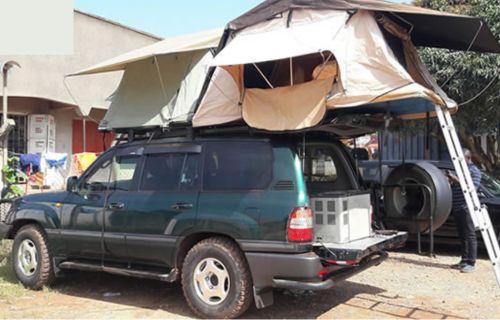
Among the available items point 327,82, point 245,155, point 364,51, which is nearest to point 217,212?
point 245,155

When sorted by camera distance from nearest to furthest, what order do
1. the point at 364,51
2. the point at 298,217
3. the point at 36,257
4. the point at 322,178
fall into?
the point at 298,217 < the point at 364,51 < the point at 322,178 < the point at 36,257

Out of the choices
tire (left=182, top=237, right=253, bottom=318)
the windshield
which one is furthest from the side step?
the windshield

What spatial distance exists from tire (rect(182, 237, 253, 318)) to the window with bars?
1311cm

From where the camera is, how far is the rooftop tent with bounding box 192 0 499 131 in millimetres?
5289

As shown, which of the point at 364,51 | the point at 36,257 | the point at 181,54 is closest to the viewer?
the point at 364,51

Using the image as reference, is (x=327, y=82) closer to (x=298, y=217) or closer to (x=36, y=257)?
(x=298, y=217)

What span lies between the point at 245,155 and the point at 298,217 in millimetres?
958

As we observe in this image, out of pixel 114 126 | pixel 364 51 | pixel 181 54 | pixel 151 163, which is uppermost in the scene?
pixel 181 54

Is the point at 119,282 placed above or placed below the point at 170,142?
below

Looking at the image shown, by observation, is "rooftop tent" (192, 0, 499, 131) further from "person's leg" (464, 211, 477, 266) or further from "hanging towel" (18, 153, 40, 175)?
"hanging towel" (18, 153, 40, 175)

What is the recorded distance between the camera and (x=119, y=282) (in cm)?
724

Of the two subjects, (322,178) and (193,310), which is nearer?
(193,310)

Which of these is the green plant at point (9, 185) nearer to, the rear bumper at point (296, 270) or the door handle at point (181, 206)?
the door handle at point (181, 206)

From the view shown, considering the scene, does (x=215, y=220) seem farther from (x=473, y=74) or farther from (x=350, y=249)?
(x=473, y=74)
